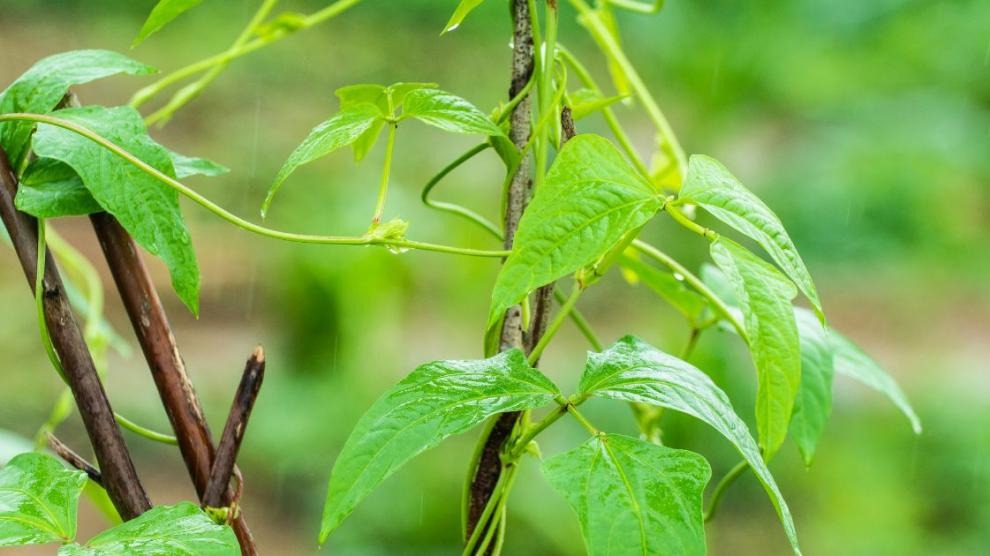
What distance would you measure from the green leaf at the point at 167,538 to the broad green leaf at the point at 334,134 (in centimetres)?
9

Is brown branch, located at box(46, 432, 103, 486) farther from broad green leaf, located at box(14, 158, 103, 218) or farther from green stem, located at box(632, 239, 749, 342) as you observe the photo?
green stem, located at box(632, 239, 749, 342)

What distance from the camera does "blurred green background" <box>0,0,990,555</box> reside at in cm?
179

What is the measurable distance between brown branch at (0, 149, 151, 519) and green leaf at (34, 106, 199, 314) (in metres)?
0.03

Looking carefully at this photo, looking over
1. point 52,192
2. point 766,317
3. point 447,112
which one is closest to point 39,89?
point 52,192

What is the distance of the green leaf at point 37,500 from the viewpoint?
27cm

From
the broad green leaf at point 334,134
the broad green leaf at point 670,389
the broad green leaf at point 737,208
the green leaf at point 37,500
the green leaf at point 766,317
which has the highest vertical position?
the broad green leaf at point 334,134

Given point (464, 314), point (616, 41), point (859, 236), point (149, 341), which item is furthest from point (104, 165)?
point (859, 236)

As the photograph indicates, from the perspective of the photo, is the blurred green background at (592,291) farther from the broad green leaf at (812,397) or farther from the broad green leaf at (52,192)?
the broad green leaf at (52,192)

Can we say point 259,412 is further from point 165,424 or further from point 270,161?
point 270,161

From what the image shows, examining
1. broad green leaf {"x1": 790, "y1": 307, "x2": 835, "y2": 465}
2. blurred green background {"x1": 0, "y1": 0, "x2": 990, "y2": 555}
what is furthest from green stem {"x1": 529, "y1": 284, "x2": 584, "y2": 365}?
blurred green background {"x1": 0, "y1": 0, "x2": 990, "y2": 555}

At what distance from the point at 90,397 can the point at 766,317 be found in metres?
0.20

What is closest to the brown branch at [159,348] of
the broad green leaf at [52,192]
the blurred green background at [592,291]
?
the broad green leaf at [52,192]

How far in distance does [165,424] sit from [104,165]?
1.67 meters

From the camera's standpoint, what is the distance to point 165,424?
1.89 meters
